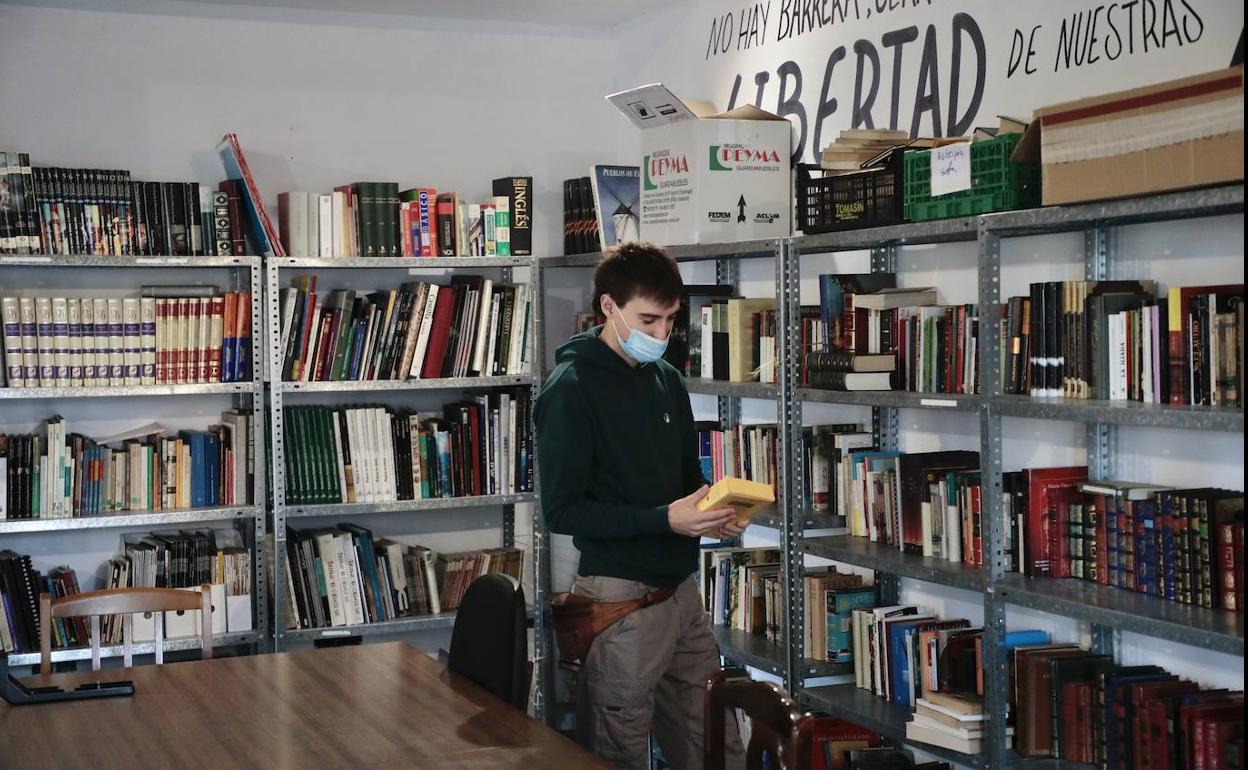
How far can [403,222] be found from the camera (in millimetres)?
4887

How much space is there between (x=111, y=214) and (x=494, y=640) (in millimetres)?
2403

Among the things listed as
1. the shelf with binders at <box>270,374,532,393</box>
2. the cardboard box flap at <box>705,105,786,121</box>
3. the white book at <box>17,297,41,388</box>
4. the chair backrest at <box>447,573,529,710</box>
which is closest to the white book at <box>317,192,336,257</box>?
the shelf with binders at <box>270,374,532,393</box>

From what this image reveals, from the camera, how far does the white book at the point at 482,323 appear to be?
496 centimetres

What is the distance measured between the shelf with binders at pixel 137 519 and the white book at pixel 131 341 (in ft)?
1.48

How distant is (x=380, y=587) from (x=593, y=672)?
6.53 ft

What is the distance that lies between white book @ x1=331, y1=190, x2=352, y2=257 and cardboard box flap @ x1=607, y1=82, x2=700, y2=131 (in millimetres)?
1137

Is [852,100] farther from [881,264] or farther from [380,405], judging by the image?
[380,405]

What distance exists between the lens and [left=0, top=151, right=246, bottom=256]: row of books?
4.38 metres

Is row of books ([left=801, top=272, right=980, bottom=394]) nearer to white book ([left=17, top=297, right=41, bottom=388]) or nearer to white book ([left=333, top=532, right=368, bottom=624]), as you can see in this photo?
white book ([left=333, top=532, right=368, bottom=624])

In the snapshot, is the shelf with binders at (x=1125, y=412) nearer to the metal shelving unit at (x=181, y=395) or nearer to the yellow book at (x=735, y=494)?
the yellow book at (x=735, y=494)

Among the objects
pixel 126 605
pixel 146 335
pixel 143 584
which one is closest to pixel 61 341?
pixel 146 335

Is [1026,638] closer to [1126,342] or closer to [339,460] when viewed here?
[1126,342]

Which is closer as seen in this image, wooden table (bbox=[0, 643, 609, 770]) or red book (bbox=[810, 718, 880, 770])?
wooden table (bbox=[0, 643, 609, 770])

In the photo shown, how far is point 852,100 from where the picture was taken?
4125 millimetres
